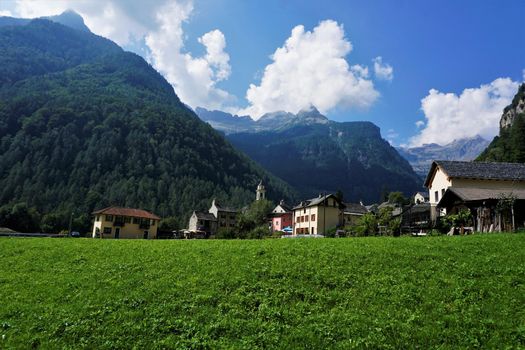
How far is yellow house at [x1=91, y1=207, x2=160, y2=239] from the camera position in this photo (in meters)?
87.1

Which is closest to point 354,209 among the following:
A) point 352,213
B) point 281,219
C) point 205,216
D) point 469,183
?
point 352,213

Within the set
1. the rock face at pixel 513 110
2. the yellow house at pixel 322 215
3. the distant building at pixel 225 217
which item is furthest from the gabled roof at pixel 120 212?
the rock face at pixel 513 110

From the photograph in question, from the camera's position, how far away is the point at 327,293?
15.1m

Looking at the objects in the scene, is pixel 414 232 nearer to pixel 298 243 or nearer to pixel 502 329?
pixel 298 243

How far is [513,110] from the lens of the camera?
16088 centimetres

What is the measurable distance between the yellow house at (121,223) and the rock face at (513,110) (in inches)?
5974

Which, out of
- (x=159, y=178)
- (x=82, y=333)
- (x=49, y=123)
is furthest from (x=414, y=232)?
(x=49, y=123)

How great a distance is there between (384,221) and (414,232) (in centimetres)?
386

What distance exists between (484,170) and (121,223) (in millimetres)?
76202

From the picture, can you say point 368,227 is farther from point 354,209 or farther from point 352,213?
point 354,209

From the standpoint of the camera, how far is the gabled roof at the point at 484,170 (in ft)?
150

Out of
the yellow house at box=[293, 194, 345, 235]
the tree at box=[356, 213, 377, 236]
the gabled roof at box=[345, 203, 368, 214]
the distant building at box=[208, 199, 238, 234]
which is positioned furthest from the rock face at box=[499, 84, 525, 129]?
the tree at box=[356, 213, 377, 236]

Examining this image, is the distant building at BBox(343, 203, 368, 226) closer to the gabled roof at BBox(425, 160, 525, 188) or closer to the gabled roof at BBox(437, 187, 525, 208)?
the gabled roof at BBox(425, 160, 525, 188)

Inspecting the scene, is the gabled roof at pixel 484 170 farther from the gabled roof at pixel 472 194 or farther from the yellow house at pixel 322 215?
the yellow house at pixel 322 215
